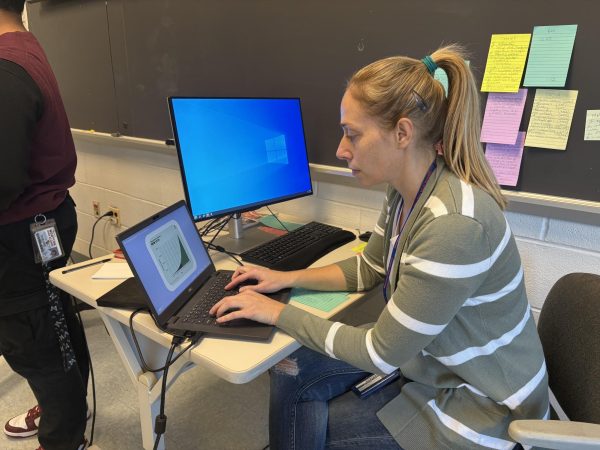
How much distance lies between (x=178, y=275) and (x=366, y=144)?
1.73 feet

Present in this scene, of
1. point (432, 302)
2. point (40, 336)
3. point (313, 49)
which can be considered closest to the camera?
point (432, 302)

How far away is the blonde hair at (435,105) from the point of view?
870 millimetres

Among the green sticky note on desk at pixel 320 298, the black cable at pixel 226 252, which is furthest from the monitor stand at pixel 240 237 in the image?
the green sticky note on desk at pixel 320 298

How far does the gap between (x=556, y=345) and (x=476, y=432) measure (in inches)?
12.0

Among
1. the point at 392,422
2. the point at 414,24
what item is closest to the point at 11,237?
the point at 392,422

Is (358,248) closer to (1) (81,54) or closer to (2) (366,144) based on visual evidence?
(2) (366,144)

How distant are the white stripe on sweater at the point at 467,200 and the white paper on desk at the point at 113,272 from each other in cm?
86

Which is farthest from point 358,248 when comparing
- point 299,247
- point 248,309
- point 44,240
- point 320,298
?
point 44,240

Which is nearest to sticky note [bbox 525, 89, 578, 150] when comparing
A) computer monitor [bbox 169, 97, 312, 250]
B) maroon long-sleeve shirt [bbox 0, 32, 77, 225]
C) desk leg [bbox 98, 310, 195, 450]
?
computer monitor [bbox 169, 97, 312, 250]

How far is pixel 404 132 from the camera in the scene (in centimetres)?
88

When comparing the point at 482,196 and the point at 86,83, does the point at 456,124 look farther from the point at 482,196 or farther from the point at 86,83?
the point at 86,83

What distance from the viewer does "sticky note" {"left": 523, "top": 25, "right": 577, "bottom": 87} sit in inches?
44.5

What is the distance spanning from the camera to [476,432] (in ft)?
2.74

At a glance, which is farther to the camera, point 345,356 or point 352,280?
point 352,280
